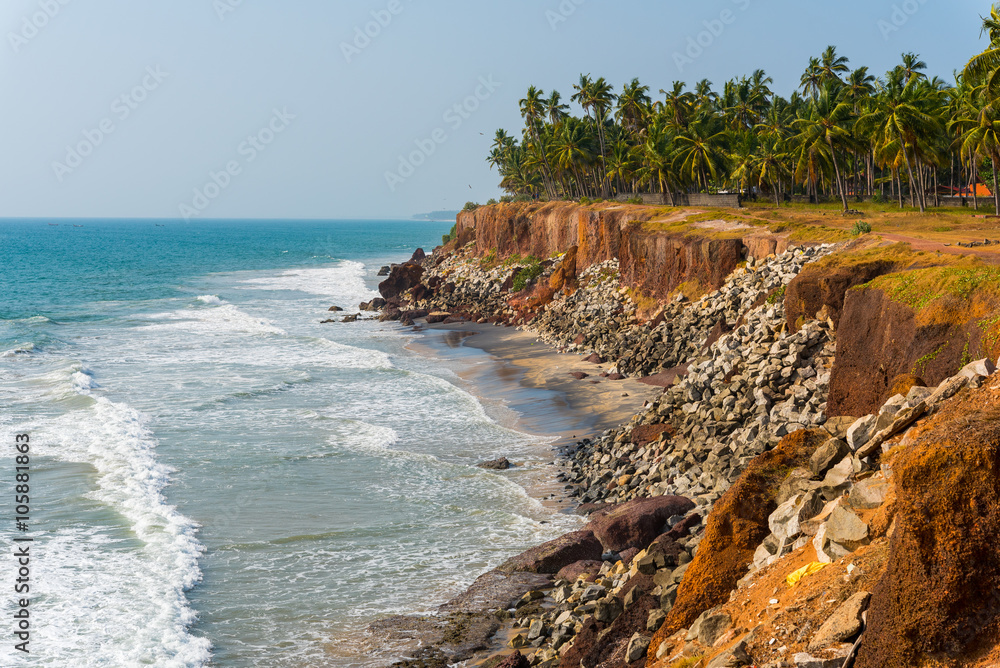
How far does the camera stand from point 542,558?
49.2 feet

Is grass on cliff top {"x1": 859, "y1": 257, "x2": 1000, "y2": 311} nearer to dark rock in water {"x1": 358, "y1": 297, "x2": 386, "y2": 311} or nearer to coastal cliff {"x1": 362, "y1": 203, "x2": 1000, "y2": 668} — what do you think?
coastal cliff {"x1": 362, "y1": 203, "x2": 1000, "y2": 668}

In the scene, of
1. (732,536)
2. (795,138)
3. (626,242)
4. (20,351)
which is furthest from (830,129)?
(20,351)

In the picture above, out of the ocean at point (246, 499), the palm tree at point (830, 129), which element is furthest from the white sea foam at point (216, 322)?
the palm tree at point (830, 129)

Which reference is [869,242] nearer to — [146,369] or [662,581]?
[662,581]

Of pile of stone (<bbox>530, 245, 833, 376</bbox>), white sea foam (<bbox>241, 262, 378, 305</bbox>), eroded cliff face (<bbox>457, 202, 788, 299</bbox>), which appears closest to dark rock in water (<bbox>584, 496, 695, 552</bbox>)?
pile of stone (<bbox>530, 245, 833, 376</bbox>)

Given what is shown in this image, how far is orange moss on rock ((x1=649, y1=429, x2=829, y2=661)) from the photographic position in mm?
9703

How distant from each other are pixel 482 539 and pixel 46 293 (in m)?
75.4

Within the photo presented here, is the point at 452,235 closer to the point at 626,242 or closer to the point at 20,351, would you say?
the point at 626,242

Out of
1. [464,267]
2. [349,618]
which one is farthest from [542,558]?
[464,267]

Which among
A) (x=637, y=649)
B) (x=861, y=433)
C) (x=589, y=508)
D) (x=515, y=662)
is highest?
(x=861, y=433)

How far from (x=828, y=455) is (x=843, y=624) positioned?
3.81 m

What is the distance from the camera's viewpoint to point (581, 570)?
1439 centimetres

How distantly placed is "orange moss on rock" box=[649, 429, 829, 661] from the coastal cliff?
0.08ft

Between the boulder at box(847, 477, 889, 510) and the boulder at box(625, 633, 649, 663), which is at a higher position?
the boulder at box(847, 477, 889, 510)
